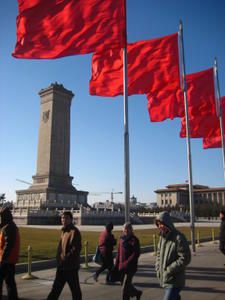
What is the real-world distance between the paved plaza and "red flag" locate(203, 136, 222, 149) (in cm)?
1125

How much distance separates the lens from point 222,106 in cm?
2348

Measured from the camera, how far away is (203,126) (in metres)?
22.7

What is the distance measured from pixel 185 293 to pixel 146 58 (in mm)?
11328

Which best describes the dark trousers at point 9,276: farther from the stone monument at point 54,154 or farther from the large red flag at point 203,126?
the stone monument at point 54,154

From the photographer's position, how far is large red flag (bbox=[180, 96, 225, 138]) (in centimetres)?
2245

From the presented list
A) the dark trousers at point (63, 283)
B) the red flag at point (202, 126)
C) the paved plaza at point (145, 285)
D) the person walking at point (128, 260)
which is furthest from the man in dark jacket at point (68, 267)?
the red flag at point (202, 126)

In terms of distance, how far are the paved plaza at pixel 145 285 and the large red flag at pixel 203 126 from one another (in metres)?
9.65

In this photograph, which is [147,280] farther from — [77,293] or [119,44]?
[119,44]

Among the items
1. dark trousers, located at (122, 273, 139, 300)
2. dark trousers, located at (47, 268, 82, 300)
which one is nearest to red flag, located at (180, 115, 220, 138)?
dark trousers, located at (122, 273, 139, 300)

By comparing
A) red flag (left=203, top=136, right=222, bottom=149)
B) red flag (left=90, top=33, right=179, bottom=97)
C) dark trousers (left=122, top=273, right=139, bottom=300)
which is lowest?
dark trousers (left=122, top=273, right=139, bottom=300)

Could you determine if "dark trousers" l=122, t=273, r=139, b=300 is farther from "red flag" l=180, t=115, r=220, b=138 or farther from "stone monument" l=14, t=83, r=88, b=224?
"stone monument" l=14, t=83, r=88, b=224

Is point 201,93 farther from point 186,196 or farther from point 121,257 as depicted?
point 186,196

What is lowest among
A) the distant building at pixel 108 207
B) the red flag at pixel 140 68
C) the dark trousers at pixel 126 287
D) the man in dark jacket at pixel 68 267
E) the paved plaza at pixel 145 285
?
the paved plaza at pixel 145 285

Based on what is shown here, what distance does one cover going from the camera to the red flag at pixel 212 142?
24.5 m
